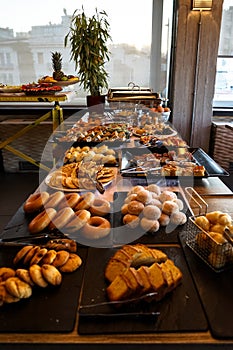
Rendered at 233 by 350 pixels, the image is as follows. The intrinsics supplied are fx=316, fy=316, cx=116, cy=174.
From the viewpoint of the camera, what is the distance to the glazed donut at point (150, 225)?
114 cm

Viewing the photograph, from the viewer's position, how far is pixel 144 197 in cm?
124

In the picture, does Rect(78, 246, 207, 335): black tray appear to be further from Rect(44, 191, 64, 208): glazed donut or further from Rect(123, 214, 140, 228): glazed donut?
Rect(44, 191, 64, 208): glazed donut

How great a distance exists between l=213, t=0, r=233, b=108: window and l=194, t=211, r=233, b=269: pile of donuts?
3.94 meters

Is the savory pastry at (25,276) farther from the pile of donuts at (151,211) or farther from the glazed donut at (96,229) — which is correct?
the pile of donuts at (151,211)

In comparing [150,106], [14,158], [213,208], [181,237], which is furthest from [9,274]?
[14,158]

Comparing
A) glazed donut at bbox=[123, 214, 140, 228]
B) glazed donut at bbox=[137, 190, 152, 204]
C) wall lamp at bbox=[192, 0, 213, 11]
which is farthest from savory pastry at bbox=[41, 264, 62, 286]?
wall lamp at bbox=[192, 0, 213, 11]

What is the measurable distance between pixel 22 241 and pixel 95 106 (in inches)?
115

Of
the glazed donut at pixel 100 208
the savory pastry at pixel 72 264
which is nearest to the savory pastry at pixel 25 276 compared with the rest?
the savory pastry at pixel 72 264

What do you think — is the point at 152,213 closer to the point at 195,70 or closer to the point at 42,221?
the point at 42,221

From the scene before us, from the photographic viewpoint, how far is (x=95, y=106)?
3.83m

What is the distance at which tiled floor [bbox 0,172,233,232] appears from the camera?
3222 millimetres

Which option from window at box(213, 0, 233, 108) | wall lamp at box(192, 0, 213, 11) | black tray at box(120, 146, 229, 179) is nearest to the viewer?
black tray at box(120, 146, 229, 179)

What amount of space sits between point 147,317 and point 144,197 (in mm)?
535

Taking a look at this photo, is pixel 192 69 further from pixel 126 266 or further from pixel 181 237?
pixel 126 266
